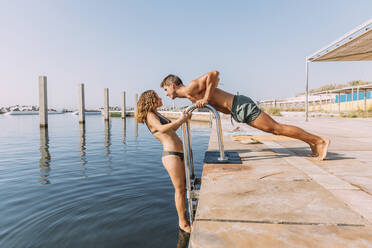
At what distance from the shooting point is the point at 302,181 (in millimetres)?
2230

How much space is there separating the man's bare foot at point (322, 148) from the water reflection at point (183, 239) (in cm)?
228

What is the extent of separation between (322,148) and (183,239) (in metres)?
2.50

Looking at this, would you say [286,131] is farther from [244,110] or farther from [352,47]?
[352,47]

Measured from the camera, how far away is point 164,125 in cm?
253

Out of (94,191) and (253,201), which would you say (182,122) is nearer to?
(253,201)

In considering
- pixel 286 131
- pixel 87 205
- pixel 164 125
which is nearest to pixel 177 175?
pixel 164 125

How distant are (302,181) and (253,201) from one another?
82 cm

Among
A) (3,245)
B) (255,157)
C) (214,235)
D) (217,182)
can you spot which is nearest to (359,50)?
(255,157)

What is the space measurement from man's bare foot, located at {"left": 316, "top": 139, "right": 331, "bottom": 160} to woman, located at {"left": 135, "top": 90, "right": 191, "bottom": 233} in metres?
2.19

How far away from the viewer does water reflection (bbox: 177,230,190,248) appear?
8.43 ft

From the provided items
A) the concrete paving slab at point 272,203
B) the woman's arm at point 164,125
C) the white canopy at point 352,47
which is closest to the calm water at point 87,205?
the concrete paving slab at point 272,203

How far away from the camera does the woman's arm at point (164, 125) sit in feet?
8.20

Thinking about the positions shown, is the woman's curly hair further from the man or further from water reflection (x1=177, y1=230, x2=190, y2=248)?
water reflection (x1=177, y1=230, x2=190, y2=248)

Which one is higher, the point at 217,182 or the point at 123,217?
the point at 217,182
